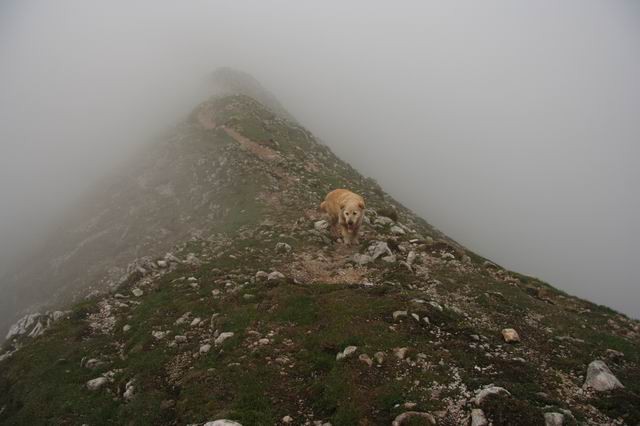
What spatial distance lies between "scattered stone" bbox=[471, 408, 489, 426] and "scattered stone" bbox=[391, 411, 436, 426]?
0.85 m

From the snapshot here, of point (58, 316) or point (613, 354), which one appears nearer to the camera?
point (613, 354)

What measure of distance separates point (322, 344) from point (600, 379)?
24.2 feet

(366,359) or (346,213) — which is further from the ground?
(346,213)

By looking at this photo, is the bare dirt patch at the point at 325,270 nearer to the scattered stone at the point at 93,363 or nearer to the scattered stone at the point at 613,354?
the scattered stone at the point at 93,363

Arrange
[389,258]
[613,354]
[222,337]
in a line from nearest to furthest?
[613,354]
[222,337]
[389,258]

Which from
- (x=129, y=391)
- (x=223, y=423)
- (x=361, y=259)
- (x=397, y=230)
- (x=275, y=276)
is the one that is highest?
(x=397, y=230)

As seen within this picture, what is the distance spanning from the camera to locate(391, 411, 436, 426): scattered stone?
864 cm

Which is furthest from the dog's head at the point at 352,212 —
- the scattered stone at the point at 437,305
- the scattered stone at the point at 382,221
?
the scattered stone at the point at 437,305

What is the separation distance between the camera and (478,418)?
8.56 meters

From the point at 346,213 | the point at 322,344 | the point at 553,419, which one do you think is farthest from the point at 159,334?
the point at 553,419

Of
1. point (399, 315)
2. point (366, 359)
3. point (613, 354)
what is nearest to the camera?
point (366, 359)

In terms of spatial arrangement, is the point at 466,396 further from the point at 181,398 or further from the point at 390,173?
the point at 390,173

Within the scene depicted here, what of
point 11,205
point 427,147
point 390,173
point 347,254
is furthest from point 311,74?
point 347,254

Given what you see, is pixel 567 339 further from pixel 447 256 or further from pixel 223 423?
pixel 223 423
